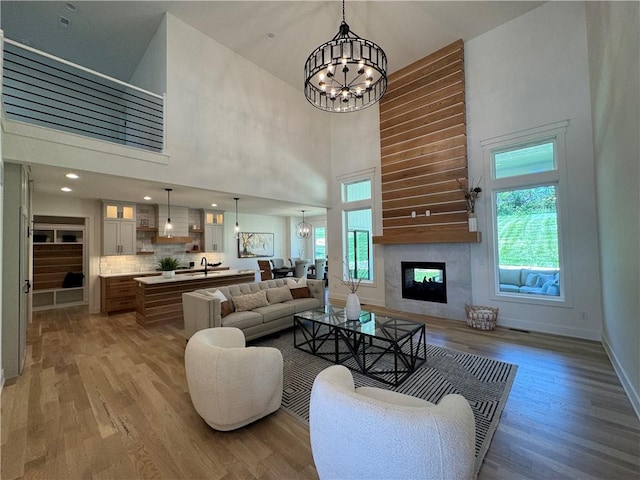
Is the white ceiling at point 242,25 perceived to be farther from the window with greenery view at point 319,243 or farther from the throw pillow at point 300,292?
the window with greenery view at point 319,243

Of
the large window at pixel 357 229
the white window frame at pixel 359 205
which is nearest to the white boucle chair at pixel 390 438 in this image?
the white window frame at pixel 359 205

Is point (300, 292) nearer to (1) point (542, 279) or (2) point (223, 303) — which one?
(2) point (223, 303)

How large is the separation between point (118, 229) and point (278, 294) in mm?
4669

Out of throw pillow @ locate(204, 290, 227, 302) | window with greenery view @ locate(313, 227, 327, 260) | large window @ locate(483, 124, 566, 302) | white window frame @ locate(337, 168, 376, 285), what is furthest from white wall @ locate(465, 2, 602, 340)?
window with greenery view @ locate(313, 227, 327, 260)

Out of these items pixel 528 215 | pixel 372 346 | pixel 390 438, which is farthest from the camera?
pixel 528 215

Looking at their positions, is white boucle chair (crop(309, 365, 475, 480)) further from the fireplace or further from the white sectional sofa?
the fireplace

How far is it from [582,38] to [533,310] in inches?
167

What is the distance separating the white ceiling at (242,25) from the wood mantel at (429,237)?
3.72m

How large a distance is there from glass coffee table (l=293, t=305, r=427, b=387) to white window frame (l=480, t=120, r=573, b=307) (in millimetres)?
2122

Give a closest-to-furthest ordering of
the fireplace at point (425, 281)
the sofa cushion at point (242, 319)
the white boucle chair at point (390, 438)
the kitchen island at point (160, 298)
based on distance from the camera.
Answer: the white boucle chair at point (390, 438)
the sofa cushion at point (242, 319)
the kitchen island at point (160, 298)
the fireplace at point (425, 281)

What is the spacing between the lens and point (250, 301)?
13.9 ft

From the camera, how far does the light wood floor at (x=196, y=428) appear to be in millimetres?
1748

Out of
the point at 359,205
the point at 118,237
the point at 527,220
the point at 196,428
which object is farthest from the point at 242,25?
the point at 527,220

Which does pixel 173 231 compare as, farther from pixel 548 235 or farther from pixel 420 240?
pixel 548 235
